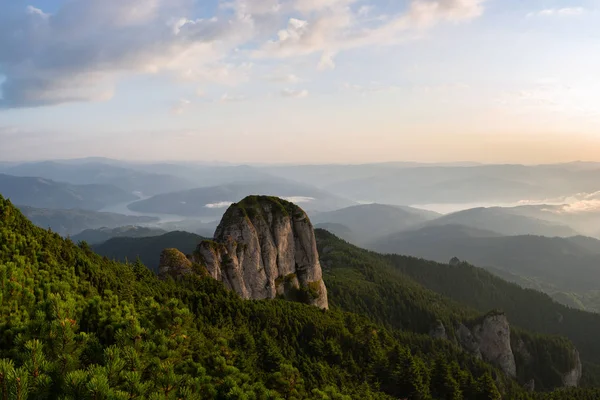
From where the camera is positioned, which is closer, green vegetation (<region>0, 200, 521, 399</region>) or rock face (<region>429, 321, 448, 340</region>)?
green vegetation (<region>0, 200, 521, 399</region>)

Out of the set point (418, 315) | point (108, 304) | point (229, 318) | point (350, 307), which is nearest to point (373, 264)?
point (418, 315)

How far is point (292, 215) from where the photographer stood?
3620 inches

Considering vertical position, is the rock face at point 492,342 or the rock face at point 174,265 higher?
the rock face at point 174,265

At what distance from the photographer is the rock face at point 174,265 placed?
59219mm

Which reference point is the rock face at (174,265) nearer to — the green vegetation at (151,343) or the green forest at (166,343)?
the green forest at (166,343)

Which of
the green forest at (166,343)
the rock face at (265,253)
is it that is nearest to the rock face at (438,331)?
the green forest at (166,343)

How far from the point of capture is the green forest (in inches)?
534

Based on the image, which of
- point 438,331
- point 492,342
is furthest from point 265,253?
point 492,342

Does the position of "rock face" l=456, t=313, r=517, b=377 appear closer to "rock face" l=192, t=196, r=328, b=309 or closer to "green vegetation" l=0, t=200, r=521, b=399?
"green vegetation" l=0, t=200, r=521, b=399

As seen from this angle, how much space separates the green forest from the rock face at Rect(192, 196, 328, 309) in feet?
34.1

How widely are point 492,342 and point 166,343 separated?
131m

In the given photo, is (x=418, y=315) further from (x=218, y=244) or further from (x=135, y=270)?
(x=135, y=270)

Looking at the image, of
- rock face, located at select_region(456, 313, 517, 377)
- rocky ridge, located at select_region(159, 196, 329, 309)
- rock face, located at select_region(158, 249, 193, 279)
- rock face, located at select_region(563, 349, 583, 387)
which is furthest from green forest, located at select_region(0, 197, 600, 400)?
rock face, located at select_region(563, 349, 583, 387)

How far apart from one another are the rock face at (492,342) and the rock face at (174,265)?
345 feet
